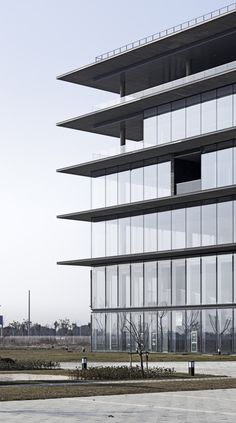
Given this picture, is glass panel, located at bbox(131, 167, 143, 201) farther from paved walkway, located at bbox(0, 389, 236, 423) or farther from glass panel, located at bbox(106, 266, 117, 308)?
paved walkway, located at bbox(0, 389, 236, 423)

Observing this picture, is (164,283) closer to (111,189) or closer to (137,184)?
(137,184)

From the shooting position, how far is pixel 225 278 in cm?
6512

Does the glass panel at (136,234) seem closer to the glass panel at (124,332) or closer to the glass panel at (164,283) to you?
the glass panel at (164,283)

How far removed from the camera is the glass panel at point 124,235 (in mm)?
73037

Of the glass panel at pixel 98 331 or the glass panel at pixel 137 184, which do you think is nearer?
the glass panel at pixel 137 184

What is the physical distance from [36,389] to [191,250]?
3961 centimetres

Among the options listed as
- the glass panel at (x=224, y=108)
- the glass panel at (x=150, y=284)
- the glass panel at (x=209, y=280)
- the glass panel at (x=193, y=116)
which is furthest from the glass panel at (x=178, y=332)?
the glass panel at (x=224, y=108)

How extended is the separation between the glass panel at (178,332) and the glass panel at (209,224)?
659 cm

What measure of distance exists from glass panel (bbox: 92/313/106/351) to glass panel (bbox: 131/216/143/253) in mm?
7864

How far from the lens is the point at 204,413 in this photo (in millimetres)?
20625

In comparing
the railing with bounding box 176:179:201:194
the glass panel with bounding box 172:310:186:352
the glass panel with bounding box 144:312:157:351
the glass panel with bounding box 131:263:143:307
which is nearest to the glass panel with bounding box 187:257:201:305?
the glass panel with bounding box 172:310:186:352

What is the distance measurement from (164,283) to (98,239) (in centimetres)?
891

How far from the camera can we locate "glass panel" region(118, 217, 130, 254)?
240ft

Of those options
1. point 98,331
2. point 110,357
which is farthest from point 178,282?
point 98,331
